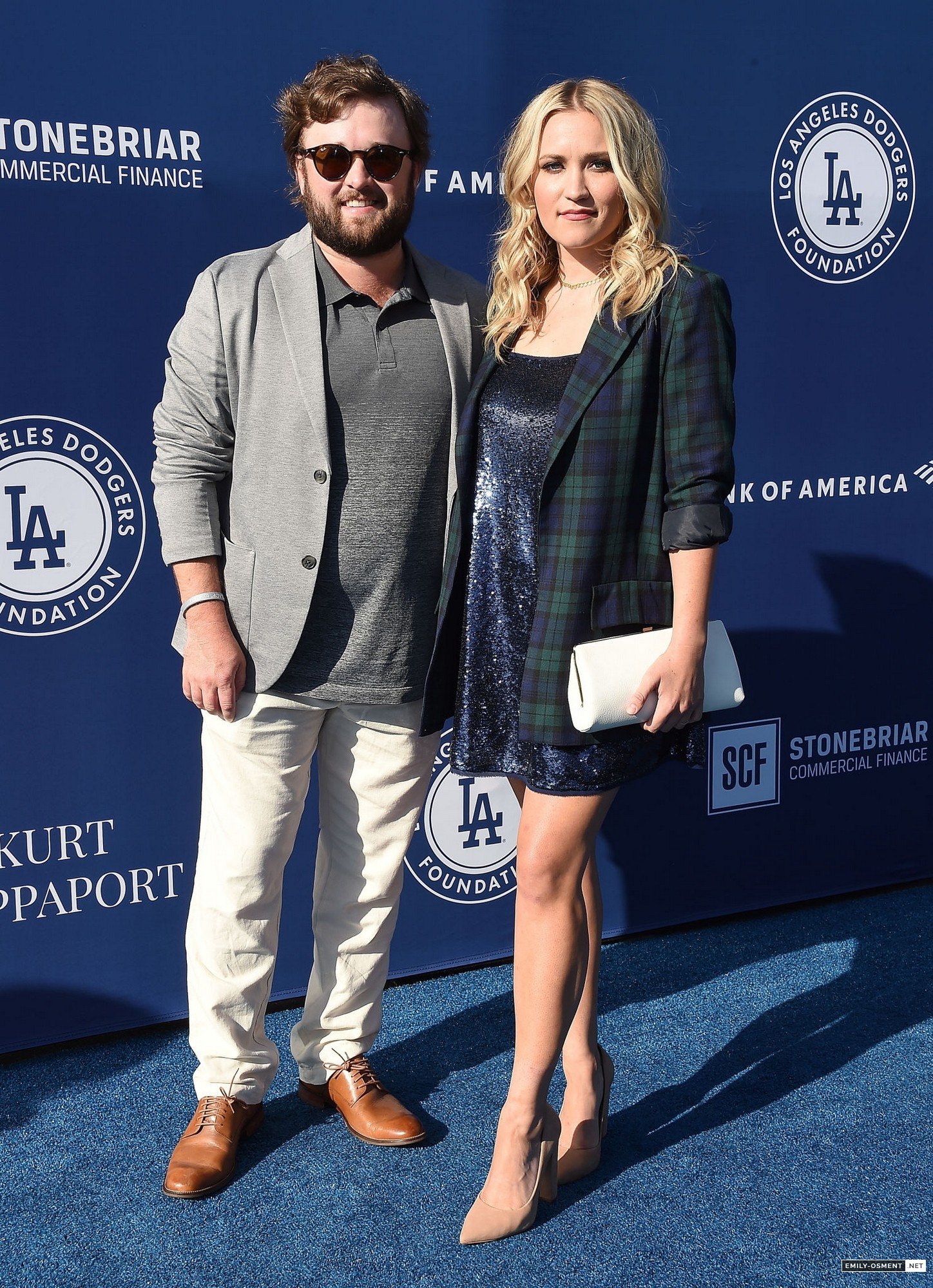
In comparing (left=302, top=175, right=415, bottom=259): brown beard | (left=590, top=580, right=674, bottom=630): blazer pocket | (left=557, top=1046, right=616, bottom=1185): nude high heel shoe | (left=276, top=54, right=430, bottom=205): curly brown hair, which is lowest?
(left=557, top=1046, right=616, bottom=1185): nude high heel shoe

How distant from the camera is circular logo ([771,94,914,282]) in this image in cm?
311

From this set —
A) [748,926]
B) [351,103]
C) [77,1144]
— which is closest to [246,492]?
[351,103]

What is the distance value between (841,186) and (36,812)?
8.28ft

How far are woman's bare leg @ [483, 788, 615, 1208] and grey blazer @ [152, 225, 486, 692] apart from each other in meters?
0.54

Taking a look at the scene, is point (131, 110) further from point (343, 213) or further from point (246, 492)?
point (246, 492)

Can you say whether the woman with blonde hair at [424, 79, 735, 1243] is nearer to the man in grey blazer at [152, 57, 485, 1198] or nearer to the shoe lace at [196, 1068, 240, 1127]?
the man in grey blazer at [152, 57, 485, 1198]

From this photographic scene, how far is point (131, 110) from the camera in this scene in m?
2.44

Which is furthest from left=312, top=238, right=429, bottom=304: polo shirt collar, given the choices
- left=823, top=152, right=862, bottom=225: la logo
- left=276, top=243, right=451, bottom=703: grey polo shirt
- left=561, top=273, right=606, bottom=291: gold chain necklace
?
left=823, top=152, right=862, bottom=225: la logo

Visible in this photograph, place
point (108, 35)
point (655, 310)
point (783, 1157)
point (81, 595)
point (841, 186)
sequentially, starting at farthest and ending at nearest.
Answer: point (841, 186), point (81, 595), point (108, 35), point (783, 1157), point (655, 310)

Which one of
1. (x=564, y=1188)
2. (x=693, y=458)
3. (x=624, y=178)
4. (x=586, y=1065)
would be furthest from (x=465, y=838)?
(x=624, y=178)

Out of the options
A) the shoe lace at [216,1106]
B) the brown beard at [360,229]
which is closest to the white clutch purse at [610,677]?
the brown beard at [360,229]

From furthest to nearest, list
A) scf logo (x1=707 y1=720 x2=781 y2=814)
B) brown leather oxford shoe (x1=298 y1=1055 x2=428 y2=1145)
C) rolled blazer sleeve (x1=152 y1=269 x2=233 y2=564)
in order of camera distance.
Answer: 1. scf logo (x1=707 y1=720 x2=781 y2=814)
2. brown leather oxford shoe (x1=298 y1=1055 x2=428 y2=1145)
3. rolled blazer sleeve (x1=152 y1=269 x2=233 y2=564)

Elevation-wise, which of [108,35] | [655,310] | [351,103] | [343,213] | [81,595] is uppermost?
[108,35]

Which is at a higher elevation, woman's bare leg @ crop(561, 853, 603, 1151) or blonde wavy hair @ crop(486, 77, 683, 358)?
blonde wavy hair @ crop(486, 77, 683, 358)
